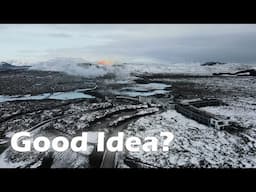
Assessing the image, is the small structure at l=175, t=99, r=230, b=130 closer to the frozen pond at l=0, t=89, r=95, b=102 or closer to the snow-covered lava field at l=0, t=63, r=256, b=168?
the snow-covered lava field at l=0, t=63, r=256, b=168

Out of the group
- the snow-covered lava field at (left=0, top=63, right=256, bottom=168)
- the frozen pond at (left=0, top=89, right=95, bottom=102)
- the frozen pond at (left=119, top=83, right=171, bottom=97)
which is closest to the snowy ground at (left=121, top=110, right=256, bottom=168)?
the snow-covered lava field at (left=0, top=63, right=256, bottom=168)

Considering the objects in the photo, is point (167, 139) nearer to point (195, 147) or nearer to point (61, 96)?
point (195, 147)

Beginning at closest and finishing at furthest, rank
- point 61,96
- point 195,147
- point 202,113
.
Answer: point 195,147 → point 202,113 → point 61,96

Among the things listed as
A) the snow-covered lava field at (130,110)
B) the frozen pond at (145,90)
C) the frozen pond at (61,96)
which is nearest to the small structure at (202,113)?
the snow-covered lava field at (130,110)

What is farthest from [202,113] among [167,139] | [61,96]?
[61,96]

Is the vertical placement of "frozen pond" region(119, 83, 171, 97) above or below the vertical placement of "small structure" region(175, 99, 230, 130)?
above
